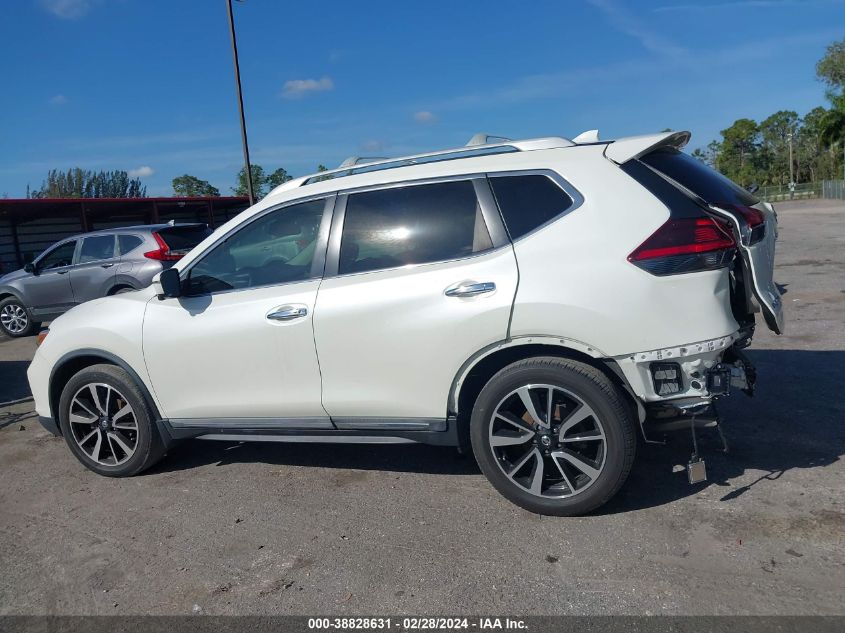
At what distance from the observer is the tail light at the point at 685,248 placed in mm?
3377

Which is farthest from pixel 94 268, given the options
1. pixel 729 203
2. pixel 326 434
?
pixel 729 203

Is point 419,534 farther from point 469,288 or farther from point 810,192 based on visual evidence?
point 810,192

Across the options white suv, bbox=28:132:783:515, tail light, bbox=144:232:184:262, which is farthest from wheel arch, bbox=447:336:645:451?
tail light, bbox=144:232:184:262

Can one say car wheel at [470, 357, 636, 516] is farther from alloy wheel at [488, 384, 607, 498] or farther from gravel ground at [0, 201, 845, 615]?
gravel ground at [0, 201, 845, 615]

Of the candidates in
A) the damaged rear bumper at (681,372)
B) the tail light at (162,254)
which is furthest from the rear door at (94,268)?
the damaged rear bumper at (681,372)

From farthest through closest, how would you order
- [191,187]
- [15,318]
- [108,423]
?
[191,187]
[15,318]
[108,423]

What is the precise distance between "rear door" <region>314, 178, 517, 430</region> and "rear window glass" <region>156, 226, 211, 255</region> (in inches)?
302

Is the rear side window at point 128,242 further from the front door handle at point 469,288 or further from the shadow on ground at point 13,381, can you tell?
the front door handle at point 469,288

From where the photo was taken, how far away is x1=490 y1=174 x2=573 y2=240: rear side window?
12.2 ft

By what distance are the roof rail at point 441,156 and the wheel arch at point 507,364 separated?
1136 millimetres

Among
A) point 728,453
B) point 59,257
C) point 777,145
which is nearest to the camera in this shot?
point 728,453

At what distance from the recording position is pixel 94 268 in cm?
1137

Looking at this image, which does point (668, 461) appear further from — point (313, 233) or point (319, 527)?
point (313, 233)

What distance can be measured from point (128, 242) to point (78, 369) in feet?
22.4
